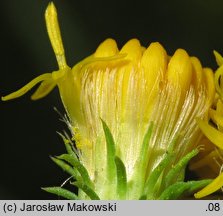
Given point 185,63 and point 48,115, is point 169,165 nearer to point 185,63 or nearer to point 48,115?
point 185,63

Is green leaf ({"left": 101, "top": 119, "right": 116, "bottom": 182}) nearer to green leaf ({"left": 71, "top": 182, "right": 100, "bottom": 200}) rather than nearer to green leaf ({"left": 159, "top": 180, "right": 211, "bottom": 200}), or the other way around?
green leaf ({"left": 71, "top": 182, "right": 100, "bottom": 200})

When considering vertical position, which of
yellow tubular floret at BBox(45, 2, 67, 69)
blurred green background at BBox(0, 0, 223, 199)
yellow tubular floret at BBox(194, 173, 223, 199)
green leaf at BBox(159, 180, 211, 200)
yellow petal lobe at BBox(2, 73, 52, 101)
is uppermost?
blurred green background at BBox(0, 0, 223, 199)

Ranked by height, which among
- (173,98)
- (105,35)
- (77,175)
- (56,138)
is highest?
(105,35)

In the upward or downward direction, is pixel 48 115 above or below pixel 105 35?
below

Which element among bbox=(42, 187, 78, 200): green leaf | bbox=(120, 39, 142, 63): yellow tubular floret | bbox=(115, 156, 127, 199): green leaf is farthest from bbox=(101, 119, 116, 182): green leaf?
bbox=(120, 39, 142, 63): yellow tubular floret

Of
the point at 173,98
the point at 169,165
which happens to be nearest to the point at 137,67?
the point at 173,98

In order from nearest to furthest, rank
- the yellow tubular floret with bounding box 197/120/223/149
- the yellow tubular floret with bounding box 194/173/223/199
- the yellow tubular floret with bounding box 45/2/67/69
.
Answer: the yellow tubular floret with bounding box 194/173/223/199 < the yellow tubular floret with bounding box 197/120/223/149 < the yellow tubular floret with bounding box 45/2/67/69

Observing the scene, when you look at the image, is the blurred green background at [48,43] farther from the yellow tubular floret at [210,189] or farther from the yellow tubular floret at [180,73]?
the yellow tubular floret at [210,189]
